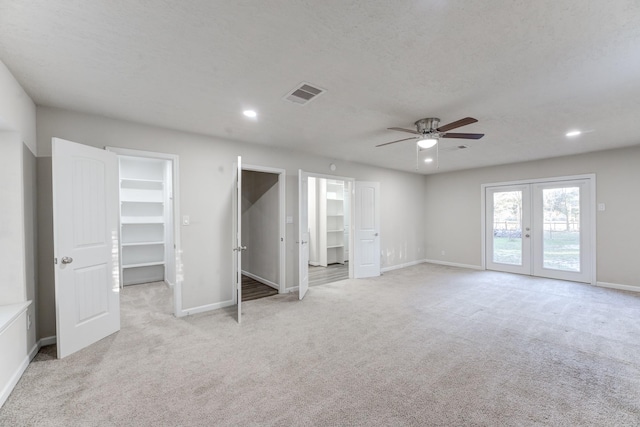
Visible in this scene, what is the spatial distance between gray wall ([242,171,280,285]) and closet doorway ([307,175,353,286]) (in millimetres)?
1730

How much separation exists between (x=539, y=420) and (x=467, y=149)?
410 centimetres

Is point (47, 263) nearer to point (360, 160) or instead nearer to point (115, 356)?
point (115, 356)

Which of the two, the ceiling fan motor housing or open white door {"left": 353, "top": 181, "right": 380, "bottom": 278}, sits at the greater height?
the ceiling fan motor housing

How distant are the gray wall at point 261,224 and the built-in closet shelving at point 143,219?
5.23 ft

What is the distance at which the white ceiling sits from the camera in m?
A: 1.60

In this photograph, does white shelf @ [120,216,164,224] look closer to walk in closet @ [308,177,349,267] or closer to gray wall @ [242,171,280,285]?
gray wall @ [242,171,280,285]

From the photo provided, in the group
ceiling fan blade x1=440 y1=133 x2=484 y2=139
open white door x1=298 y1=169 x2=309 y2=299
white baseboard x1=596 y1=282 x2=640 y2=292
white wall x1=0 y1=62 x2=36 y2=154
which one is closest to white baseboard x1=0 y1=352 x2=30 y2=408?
white wall x1=0 y1=62 x2=36 y2=154

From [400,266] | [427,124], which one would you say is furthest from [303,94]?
[400,266]

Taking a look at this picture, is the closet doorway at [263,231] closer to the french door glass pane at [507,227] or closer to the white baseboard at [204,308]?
the white baseboard at [204,308]

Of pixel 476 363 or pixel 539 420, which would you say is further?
pixel 476 363

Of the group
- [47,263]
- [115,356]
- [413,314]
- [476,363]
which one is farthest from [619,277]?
[47,263]

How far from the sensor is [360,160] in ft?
19.1

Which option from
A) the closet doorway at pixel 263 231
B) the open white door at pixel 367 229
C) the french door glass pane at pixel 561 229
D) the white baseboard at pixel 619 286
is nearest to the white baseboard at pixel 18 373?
the closet doorway at pixel 263 231

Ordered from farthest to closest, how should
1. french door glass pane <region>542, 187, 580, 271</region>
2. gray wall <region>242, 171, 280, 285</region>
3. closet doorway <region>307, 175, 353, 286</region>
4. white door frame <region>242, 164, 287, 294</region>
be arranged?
closet doorway <region>307, 175, 353, 286</region> < french door glass pane <region>542, 187, 580, 271</region> < gray wall <region>242, 171, 280, 285</region> < white door frame <region>242, 164, 287, 294</region>
